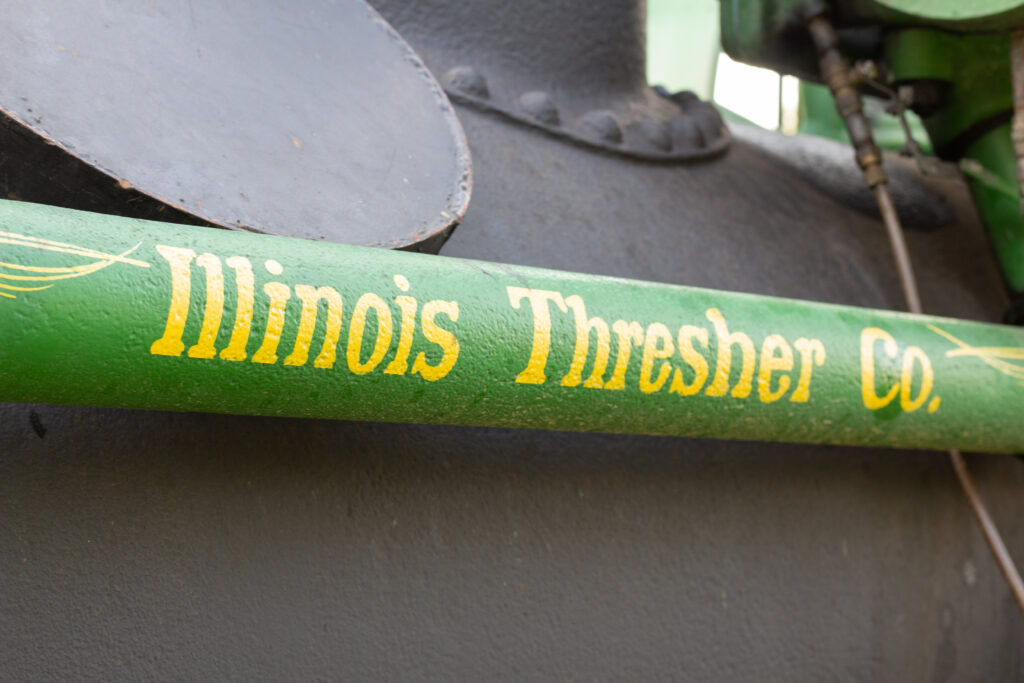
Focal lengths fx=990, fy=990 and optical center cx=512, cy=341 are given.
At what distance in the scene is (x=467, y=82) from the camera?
1.23 m

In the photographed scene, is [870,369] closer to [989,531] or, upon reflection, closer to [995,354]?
[995,354]

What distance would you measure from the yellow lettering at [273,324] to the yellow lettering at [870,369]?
0.59 m

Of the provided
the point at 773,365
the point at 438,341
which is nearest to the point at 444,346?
the point at 438,341

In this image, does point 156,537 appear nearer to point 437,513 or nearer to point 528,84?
point 437,513

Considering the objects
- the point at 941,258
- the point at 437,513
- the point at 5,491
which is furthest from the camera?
the point at 941,258

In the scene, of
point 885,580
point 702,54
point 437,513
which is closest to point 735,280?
point 885,580

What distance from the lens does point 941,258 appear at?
149cm

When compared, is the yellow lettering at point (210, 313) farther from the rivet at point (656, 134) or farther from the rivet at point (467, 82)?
the rivet at point (656, 134)

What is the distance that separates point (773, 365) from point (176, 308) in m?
0.55

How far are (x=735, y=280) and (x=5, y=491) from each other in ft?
2.76

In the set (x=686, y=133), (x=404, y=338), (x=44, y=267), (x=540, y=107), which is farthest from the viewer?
(x=686, y=133)

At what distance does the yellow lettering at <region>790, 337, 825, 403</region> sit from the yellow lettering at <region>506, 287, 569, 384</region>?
28cm

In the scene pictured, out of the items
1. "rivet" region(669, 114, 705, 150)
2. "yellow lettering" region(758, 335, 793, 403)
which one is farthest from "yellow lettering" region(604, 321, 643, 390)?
"rivet" region(669, 114, 705, 150)

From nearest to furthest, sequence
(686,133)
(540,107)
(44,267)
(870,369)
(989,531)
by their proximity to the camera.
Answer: (44,267), (870,369), (989,531), (540,107), (686,133)
